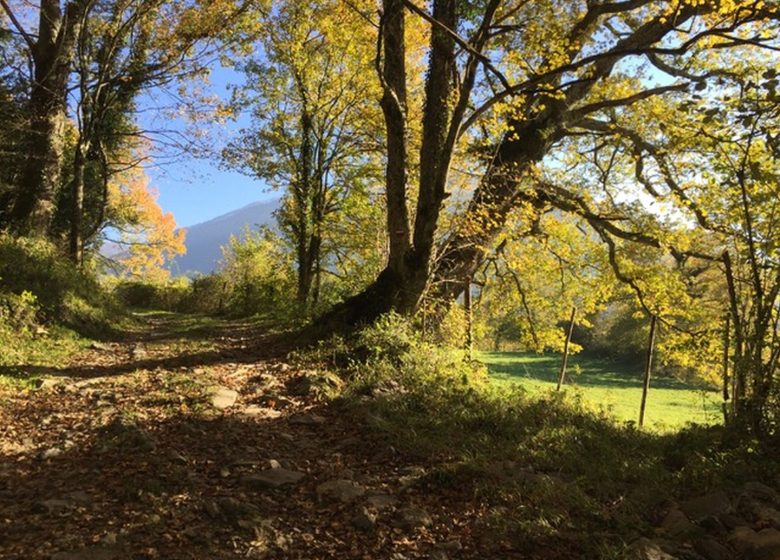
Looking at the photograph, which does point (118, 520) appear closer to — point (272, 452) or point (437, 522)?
point (272, 452)

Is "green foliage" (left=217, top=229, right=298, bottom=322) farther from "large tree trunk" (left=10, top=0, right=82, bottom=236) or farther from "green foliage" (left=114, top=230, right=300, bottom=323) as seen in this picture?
"large tree trunk" (left=10, top=0, right=82, bottom=236)

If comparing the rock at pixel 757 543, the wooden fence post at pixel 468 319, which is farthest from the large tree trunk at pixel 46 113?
the rock at pixel 757 543

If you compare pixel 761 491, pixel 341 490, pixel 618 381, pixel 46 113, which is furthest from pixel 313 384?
pixel 618 381

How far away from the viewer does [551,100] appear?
31.9ft

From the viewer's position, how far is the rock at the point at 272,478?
12.1ft

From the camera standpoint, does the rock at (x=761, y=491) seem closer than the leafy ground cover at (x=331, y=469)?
No

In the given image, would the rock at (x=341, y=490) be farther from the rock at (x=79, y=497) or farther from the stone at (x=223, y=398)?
the stone at (x=223, y=398)

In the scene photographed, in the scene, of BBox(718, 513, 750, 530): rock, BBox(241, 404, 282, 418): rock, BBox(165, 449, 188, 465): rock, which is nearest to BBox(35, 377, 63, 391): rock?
BBox(241, 404, 282, 418): rock

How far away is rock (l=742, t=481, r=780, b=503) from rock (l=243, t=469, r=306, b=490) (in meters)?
3.33

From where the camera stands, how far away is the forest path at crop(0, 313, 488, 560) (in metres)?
2.94

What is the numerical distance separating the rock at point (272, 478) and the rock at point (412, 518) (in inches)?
35.7

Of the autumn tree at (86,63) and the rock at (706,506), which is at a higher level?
the autumn tree at (86,63)

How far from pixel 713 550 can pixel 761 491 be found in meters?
1.03

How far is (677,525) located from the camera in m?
3.25
